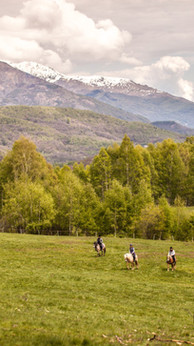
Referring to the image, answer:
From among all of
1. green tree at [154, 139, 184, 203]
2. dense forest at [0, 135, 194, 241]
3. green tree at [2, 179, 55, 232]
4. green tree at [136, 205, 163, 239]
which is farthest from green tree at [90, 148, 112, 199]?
green tree at [154, 139, 184, 203]

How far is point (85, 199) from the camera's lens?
86.1 m

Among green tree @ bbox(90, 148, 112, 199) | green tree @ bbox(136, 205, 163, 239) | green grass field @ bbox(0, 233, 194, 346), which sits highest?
green tree @ bbox(90, 148, 112, 199)

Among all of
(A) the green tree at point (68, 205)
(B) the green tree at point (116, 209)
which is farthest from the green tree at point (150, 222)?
(A) the green tree at point (68, 205)

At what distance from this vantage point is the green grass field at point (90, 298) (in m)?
18.7

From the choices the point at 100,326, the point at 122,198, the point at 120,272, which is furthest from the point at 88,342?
the point at 122,198

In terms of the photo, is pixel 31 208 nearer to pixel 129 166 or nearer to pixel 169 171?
pixel 129 166

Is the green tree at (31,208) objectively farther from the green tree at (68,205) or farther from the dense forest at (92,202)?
the green tree at (68,205)

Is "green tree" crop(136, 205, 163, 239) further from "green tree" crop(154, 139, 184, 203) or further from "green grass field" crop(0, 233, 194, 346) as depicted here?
"green grass field" crop(0, 233, 194, 346)

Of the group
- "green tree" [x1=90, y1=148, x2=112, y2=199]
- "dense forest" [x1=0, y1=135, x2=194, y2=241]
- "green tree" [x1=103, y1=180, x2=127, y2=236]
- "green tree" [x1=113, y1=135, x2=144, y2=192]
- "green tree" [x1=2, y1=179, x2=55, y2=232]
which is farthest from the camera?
"green tree" [x1=90, y1=148, x2=112, y2=199]

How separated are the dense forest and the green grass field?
1247 inches

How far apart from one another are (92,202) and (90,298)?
5907 cm

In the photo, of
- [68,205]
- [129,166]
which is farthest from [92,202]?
[129,166]

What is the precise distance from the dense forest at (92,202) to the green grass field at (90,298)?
31677mm

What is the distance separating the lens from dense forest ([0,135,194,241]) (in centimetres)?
8169
